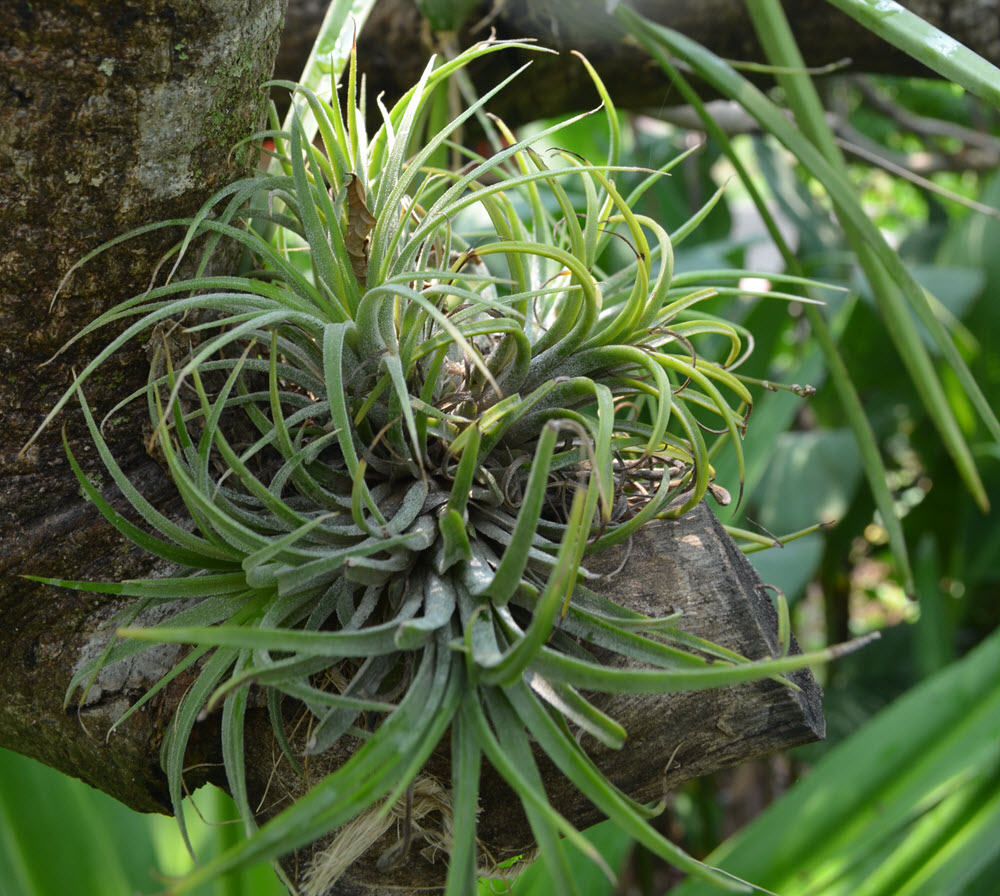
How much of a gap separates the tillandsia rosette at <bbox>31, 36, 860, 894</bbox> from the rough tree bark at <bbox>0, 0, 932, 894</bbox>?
0.02 meters

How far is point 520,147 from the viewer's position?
346 mm

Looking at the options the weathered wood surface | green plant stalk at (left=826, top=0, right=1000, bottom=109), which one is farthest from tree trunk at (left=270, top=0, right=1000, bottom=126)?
the weathered wood surface

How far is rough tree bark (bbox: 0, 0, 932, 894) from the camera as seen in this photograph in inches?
12.1

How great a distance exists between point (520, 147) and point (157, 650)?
0.85ft

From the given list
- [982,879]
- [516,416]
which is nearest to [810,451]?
[982,879]

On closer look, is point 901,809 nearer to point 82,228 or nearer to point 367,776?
point 367,776

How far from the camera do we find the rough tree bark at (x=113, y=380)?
31 cm

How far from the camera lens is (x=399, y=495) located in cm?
36

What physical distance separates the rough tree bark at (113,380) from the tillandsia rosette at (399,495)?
19mm

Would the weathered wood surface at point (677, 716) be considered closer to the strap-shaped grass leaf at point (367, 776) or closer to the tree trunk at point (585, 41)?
the strap-shaped grass leaf at point (367, 776)

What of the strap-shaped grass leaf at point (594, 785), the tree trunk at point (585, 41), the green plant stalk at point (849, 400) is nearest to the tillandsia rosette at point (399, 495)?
the strap-shaped grass leaf at point (594, 785)

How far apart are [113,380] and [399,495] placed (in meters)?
0.13

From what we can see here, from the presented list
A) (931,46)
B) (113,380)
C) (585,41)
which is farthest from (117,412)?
(585,41)

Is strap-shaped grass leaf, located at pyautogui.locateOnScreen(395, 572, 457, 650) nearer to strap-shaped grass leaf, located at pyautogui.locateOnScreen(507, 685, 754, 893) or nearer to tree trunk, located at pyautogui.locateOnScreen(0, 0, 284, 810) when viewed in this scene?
strap-shaped grass leaf, located at pyautogui.locateOnScreen(507, 685, 754, 893)
